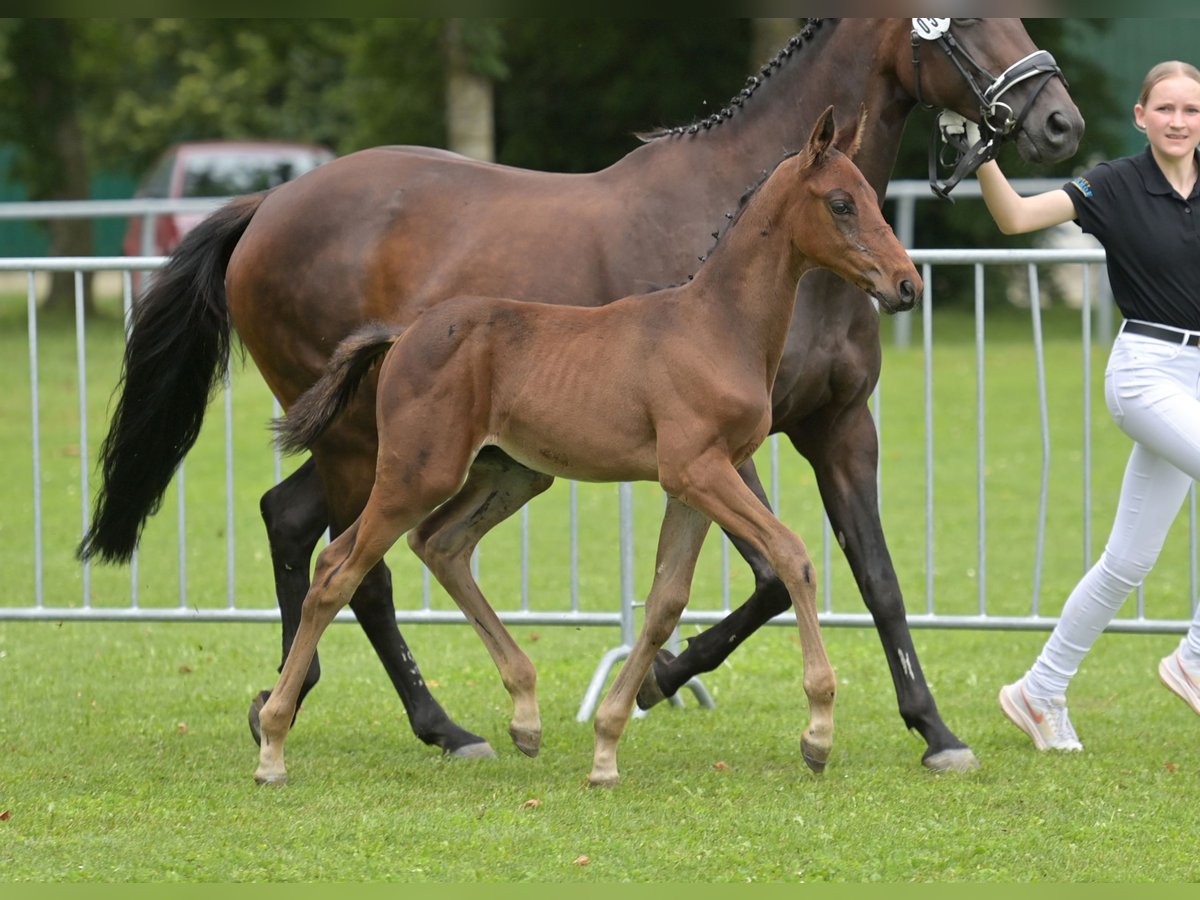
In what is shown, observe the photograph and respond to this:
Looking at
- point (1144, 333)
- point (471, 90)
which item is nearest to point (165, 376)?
point (1144, 333)

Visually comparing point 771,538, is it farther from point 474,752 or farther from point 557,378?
point 474,752

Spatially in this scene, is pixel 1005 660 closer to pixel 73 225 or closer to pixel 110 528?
pixel 110 528

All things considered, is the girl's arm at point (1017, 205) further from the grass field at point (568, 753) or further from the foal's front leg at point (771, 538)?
the grass field at point (568, 753)

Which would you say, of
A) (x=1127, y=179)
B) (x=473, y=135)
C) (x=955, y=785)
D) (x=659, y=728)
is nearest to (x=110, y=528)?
(x=659, y=728)

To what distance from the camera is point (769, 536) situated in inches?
178

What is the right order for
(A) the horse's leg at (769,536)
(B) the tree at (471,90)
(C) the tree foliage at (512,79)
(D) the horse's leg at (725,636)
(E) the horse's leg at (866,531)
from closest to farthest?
(A) the horse's leg at (769,536)
(E) the horse's leg at (866,531)
(D) the horse's leg at (725,636)
(B) the tree at (471,90)
(C) the tree foliage at (512,79)

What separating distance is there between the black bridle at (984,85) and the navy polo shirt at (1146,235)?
54 cm

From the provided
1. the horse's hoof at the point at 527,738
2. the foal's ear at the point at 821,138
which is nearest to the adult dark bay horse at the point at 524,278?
the horse's hoof at the point at 527,738

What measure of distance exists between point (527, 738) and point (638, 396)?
1.11 metres

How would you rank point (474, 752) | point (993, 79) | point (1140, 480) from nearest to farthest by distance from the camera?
point (993, 79) < point (1140, 480) < point (474, 752)

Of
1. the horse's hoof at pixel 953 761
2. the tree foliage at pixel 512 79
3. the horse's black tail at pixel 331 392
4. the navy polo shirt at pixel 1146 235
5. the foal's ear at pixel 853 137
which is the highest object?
the foal's ear at pixel 853 137

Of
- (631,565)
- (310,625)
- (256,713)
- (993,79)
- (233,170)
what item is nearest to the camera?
(993,79)

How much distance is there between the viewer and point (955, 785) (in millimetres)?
4988

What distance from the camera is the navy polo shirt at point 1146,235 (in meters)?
5.18
